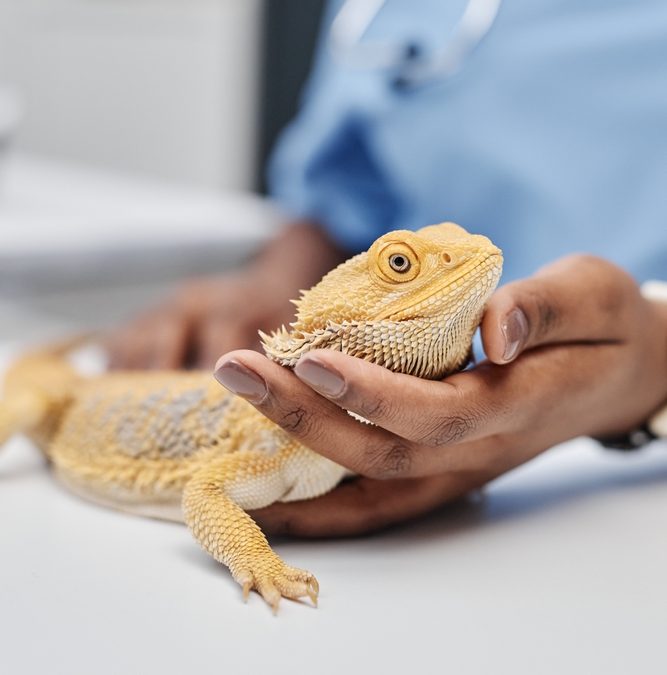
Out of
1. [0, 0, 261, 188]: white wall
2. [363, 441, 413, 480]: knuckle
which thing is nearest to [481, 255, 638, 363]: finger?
[363, 441, 413, 480]: knuckle

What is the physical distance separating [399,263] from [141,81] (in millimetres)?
3794

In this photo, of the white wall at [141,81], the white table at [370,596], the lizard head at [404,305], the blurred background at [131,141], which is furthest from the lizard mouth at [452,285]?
the white wall at [141,81]

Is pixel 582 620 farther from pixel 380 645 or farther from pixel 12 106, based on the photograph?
pixel 12 106

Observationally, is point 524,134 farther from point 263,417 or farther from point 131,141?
point 131,141

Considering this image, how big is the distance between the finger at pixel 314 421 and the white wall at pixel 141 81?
10.6ft

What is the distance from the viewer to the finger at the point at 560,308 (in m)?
0.73

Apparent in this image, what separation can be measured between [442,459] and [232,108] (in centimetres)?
339

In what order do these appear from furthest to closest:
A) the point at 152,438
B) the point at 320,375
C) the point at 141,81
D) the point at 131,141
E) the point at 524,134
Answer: the point at 131,141, the point at 141,81, the point at 524,134, the point at 152,438, the point at 320,375

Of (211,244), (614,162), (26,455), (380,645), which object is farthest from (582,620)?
(211,244)

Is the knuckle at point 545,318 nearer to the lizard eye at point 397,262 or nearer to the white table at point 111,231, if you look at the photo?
the lizard eye at point 397,262

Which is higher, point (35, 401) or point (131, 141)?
point (35, 401)

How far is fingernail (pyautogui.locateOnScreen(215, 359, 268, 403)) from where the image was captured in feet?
2.19

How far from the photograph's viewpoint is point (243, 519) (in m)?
0.76

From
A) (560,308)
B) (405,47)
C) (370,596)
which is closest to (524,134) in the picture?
(405,47)
